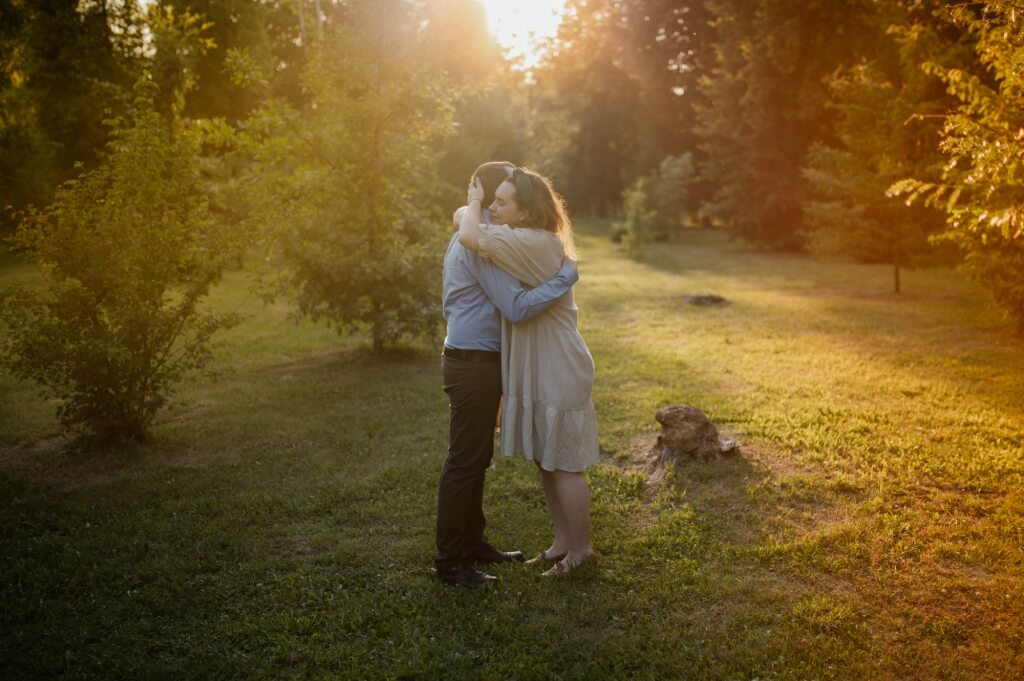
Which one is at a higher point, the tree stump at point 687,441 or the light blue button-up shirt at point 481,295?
the light blue button-up shirt at point 481,295

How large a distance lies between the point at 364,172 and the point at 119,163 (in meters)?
3.99

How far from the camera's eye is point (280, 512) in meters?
5.38

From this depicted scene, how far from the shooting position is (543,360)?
4.14 meters

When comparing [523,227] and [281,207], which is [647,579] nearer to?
[523,227]

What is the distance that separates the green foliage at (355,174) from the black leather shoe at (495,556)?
19.4 feet

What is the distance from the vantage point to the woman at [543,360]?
405 cm

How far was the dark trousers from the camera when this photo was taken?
4141mm

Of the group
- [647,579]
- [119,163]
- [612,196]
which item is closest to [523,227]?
[647,579]

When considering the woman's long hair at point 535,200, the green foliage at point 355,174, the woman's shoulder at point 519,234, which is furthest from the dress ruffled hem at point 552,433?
the green foliage at point 355,174

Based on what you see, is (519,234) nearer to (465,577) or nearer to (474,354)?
(474,354)

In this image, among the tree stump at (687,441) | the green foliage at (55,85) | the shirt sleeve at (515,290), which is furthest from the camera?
the green foliage at (55,85)

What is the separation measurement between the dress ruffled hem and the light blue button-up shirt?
1.41 ft

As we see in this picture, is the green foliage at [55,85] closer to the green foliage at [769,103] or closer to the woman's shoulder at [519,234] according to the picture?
the woman's shoulder at [519,234]

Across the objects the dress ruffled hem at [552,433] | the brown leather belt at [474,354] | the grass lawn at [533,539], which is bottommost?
the grass lawn at [533,539]
